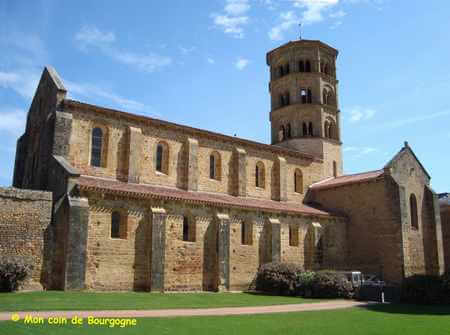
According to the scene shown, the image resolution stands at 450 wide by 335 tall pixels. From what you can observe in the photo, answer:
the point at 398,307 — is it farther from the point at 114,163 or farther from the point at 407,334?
the point at 114,163

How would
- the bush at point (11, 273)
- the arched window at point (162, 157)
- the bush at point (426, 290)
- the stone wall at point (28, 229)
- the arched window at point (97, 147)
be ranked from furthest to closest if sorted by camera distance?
the arched window at point (162, 157) < the arched window at point (97, 147) < the bush at point (426, 290) < the stone wall at point (28, 229) < the bush at point (11, 273)

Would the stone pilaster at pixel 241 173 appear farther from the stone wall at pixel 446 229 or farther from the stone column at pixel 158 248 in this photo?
the stone wall at pixel 446 229

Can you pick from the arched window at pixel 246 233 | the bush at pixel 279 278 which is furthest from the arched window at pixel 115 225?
the bush at pixel 279 278

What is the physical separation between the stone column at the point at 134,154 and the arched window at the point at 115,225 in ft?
11.5

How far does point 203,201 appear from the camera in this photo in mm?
26047

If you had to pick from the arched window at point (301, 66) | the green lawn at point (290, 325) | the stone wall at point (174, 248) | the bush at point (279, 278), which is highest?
the arched window at point (301, 66)

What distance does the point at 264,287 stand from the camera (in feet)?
86.8

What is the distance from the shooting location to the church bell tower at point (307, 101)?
128ft

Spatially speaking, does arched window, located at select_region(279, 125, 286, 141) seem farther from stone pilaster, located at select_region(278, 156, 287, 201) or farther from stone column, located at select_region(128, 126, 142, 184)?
stone column, located at select_region(128, 126, 142, 184)

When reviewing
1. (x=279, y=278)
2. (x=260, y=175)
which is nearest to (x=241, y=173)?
(x=260, y=175)

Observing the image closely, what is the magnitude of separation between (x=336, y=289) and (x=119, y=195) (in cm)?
1250

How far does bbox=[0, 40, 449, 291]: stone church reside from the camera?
2152cm

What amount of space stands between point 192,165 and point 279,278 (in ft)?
30.0

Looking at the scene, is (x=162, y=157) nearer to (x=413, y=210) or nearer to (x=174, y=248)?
(x=174, y=248)
